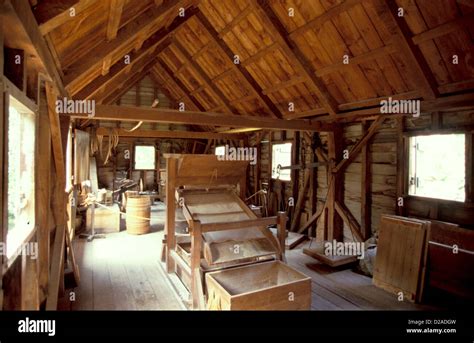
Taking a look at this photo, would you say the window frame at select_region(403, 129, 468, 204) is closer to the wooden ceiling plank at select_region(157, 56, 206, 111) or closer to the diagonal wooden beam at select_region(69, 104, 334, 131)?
the diagonal wooden beam at select_region(69, 104, 334, 131)

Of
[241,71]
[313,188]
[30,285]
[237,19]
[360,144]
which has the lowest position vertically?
[30,285]

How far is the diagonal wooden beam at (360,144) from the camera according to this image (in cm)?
636

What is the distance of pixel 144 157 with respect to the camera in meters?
14.8

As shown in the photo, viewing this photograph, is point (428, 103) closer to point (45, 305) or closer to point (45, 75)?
point (45, 75)

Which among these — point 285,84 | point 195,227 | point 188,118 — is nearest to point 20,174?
point 195,227

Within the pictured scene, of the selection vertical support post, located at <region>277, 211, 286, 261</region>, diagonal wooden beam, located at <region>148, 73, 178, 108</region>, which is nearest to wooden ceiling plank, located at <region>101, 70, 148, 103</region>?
diagonal wooden beam, located at <region>148, 73, 178, 108</region>

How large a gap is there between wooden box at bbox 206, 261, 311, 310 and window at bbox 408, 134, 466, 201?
332 cm

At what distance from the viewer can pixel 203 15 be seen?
7324 mm

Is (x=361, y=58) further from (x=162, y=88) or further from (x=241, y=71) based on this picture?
(x=162, y=88)

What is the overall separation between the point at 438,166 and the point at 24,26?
617 cm

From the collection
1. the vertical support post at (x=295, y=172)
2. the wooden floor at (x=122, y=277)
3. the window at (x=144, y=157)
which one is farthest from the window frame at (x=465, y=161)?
the window at (x=144, y=157)

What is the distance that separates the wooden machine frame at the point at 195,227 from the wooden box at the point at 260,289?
23 centimetres

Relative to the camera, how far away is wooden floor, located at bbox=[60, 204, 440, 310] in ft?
14.8
